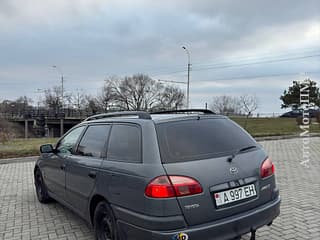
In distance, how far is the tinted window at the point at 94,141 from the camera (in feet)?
12.0

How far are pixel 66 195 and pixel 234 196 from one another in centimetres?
255

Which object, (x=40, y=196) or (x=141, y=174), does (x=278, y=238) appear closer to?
(x=141, y=174)

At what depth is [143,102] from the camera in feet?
231

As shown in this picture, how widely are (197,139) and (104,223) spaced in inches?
56.3

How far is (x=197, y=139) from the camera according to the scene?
3.12m

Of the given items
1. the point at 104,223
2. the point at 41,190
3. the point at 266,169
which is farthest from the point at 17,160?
the point at 266,169

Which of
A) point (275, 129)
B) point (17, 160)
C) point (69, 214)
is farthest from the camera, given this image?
point (275, 129)

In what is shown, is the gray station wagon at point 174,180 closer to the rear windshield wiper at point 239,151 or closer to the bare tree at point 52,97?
the rear windshield wiper at point 239,151

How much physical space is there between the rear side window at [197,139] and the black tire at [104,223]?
0.93 m

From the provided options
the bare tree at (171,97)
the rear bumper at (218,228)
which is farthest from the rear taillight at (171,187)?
the bare tree at (171,97)

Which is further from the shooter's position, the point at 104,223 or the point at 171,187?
the point at 104,223

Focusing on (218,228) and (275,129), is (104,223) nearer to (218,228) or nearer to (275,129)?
(218,228)

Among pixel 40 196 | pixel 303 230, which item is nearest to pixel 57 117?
pixel 40 196

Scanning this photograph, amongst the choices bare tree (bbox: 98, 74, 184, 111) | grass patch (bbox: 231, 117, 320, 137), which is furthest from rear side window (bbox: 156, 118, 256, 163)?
bare tree (bbox: 98, 74, 184, 111)
